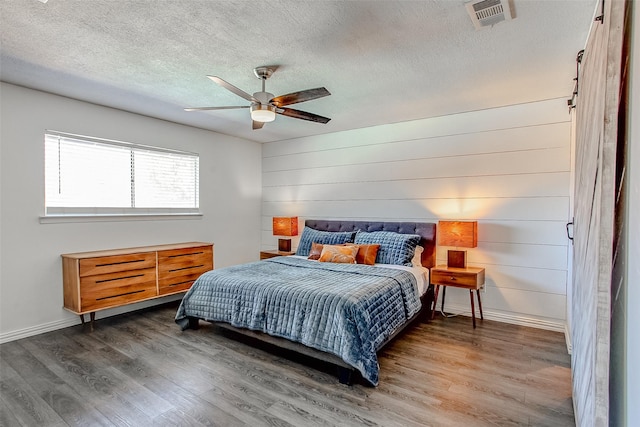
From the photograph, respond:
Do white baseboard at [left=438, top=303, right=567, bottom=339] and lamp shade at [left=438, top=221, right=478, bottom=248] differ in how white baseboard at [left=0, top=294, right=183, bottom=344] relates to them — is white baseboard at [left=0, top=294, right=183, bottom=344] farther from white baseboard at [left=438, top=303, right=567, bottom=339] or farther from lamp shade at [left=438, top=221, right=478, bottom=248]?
white baseboard at [left=438, top=303, right=567, bottom=339]

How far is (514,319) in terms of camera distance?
384 cm

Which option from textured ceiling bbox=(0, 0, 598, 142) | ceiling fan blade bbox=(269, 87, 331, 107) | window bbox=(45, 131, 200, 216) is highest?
textured ceiling bbox=(0, 0, 598, 142)

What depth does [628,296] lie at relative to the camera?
3.94 ft

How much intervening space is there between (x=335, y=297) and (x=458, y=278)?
68.0 inches

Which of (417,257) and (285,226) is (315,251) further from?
(417,257)

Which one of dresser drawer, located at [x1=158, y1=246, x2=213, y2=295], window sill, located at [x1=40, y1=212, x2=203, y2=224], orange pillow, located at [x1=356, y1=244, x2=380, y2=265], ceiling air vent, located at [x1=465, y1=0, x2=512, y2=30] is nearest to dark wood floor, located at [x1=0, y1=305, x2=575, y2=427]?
dresser drawer, located at [x1=158, y1=246, x2=213, y2=295]

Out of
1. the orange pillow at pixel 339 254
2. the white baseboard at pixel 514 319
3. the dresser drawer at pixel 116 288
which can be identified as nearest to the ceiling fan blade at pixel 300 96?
the orange pillow at pixel 339 254

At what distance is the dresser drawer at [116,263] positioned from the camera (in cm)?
349

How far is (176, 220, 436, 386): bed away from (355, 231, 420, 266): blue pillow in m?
0.01

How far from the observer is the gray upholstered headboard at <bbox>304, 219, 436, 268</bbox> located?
4238mm

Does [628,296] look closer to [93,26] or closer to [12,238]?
[93,26]

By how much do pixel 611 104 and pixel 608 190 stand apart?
32 centimetres

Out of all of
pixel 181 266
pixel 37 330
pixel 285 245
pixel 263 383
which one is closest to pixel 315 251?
pixel 285 245

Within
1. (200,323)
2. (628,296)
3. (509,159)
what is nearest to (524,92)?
(509,159)
